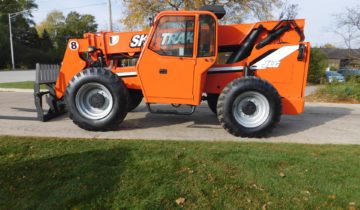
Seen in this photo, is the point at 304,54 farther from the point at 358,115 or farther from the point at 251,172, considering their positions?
the point at 358,115

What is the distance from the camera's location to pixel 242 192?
3891mm

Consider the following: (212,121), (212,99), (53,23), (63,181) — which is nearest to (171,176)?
(63,181)

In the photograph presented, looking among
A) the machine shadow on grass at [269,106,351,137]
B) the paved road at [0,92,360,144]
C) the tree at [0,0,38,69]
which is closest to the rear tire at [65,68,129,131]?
the paved road at [0,92,360,144]

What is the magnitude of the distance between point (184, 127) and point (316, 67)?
55.9 feet

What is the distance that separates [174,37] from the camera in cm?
661

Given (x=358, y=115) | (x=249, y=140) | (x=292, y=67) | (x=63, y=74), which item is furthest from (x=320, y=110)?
(x=63, y=74)

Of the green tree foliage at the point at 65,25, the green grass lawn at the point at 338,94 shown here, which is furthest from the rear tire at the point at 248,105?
the green tree foliage at the point at 65,25

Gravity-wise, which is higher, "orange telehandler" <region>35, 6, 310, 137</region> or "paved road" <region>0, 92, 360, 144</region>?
"orange telehandler" <region>35, 6, 310, 137</region>

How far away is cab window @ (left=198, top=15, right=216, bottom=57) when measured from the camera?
656 centimetres

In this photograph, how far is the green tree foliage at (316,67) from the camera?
21192mm

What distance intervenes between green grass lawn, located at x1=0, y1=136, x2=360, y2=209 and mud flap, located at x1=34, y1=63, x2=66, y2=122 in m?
1.93

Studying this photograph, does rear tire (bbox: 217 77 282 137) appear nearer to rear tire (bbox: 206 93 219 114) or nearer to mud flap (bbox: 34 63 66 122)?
rear tire (bbox: 206 93 219 114)

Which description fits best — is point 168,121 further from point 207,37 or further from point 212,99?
point 207,37

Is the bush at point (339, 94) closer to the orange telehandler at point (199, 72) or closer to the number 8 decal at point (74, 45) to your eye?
the orange telehandler at point (199, 72)
